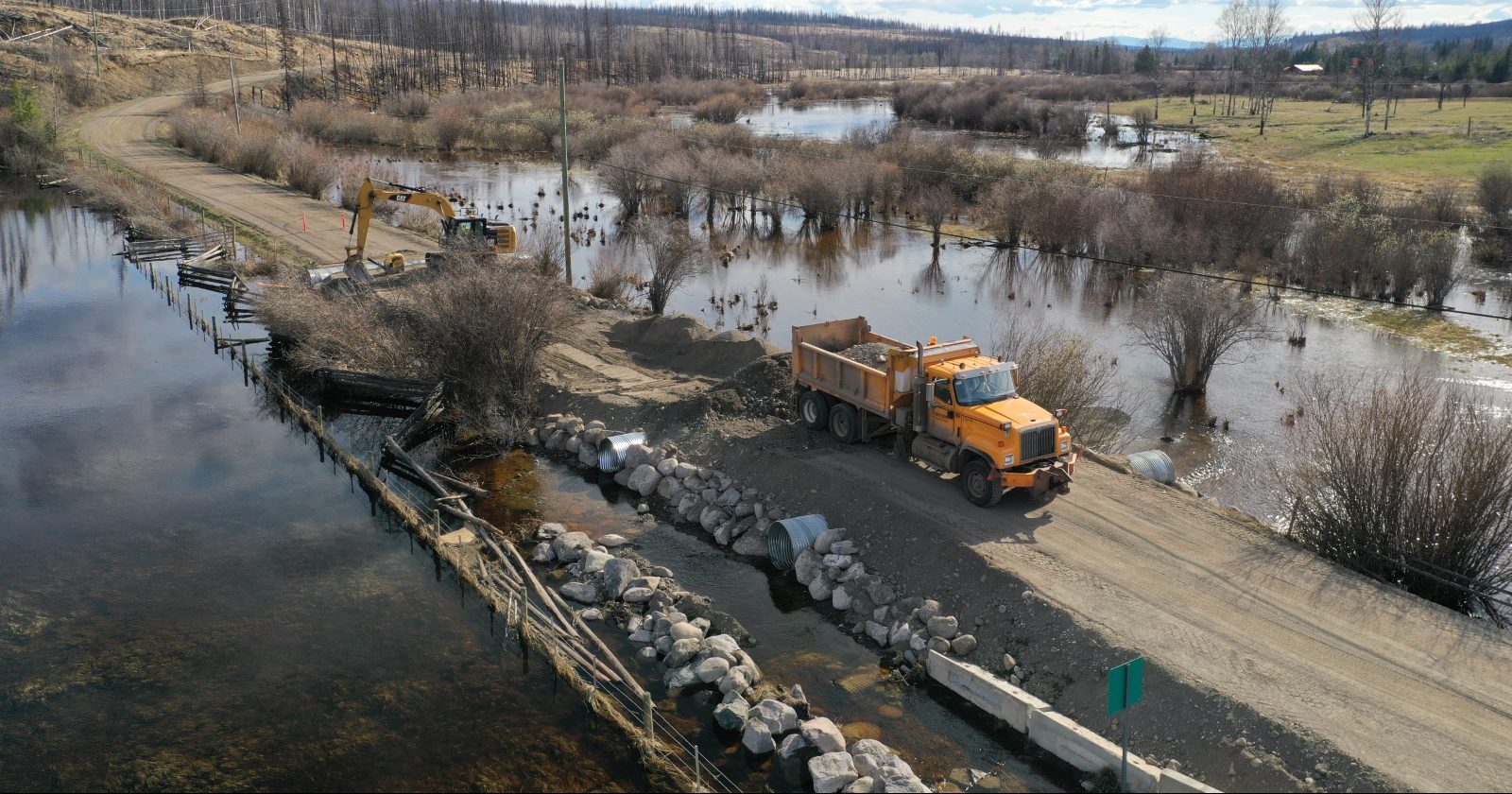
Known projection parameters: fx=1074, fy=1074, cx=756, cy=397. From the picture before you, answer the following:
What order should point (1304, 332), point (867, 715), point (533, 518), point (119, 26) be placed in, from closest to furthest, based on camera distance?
point (867, 715)
point (533, 518)
point (1304, 332)
point (119, 26)

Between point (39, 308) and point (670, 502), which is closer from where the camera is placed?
point (670, 502)

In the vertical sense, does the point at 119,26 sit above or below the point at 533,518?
above

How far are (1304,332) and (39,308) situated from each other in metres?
44.8

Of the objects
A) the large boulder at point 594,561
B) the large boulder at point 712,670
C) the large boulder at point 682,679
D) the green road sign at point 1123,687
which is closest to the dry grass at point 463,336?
the large boulder at point 594,561

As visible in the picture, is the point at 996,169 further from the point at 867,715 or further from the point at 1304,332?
the point at 867,715

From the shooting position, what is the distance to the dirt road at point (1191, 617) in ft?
43.0

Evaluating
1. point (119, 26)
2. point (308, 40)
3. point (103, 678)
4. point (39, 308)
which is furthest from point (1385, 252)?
point (308, 40)

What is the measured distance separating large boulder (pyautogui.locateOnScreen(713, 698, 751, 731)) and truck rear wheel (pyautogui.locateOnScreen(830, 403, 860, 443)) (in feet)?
26.9

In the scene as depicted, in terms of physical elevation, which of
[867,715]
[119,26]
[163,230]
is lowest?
[867,715]

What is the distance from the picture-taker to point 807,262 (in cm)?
5094

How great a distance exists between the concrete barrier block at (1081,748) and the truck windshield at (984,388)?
6.63m

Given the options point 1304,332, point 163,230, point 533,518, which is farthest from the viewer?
point 163,230

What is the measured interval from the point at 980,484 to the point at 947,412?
148cm

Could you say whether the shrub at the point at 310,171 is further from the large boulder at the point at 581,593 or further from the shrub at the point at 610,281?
the large boulder at the point at 581,593
